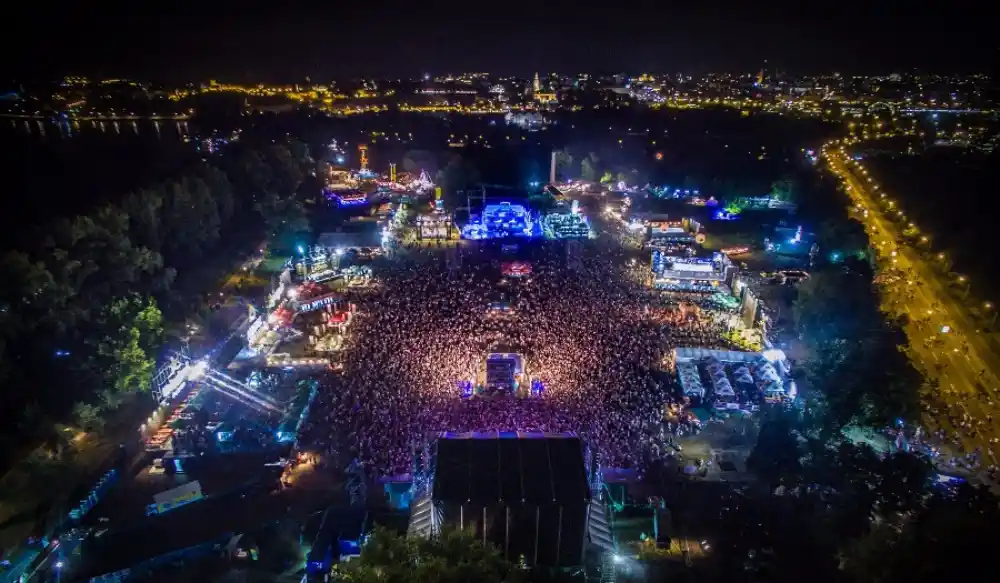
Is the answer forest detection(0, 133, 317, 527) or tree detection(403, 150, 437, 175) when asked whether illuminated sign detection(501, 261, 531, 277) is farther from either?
tree detection(403, 150, 437, 175)

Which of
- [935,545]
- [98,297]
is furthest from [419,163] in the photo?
[935,545]

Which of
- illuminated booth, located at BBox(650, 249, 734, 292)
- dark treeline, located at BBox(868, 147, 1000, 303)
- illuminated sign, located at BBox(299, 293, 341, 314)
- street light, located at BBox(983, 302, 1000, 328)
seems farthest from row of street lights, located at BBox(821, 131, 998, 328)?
illuminated sign, located at BBox(299, 293, 341, 314)

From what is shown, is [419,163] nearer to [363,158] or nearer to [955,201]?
[363,158]

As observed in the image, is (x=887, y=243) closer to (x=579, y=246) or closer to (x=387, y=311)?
(x=579, y=246)

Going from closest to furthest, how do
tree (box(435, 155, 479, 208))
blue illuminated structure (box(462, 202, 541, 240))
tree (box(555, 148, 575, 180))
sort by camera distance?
blue illuminated structure (box(462, 202, 541, 240)) < tree (box(435, 155, 479, 208)) < tree (box(555, 148, 575, 180))

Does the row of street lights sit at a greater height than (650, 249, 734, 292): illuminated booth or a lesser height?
lesser
